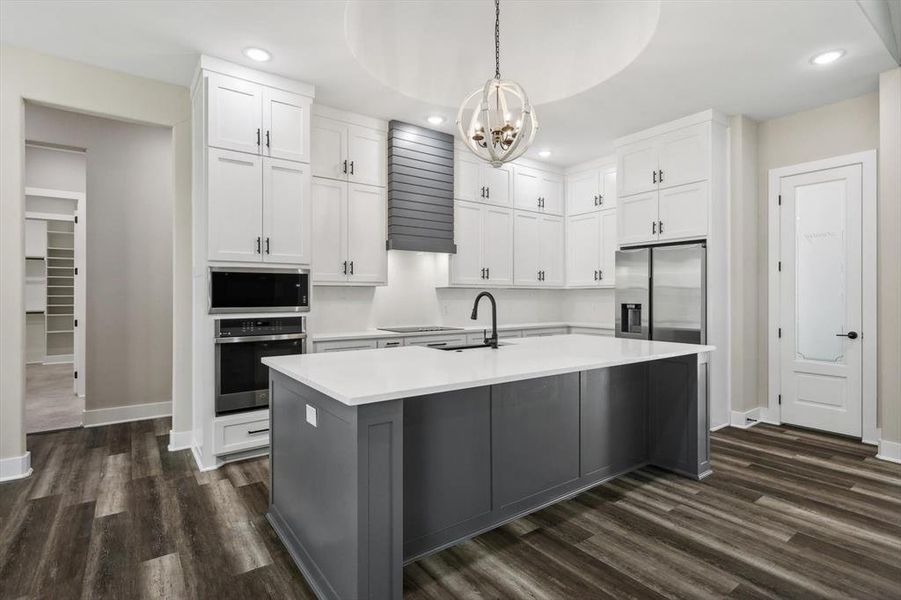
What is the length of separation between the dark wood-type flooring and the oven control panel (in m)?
0.97

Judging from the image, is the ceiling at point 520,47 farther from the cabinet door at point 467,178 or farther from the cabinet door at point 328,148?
the cabinet door at point 467,178

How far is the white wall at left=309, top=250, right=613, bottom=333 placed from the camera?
15.0 feet

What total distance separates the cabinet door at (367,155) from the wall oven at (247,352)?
1550 mm

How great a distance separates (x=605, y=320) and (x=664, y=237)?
5.33 ft

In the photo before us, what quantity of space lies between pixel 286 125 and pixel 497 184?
8.26 feet

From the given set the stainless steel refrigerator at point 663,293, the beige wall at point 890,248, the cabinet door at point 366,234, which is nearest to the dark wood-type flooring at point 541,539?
the beige wall at point 890,248

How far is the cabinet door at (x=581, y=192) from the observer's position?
5.73 meters

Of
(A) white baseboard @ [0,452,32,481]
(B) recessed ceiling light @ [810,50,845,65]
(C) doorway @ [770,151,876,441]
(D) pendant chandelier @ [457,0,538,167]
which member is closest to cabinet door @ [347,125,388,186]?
(D) pendant chandelier @ [457,0,538,167]

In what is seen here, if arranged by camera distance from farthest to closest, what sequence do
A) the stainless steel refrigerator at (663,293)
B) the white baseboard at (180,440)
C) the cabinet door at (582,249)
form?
the cabinet door at (582,249), the stainless steel refrigerator at (663,293), the white baseboard at (180,440)

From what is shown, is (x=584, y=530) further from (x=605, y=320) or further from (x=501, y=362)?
(x=605, y=320)

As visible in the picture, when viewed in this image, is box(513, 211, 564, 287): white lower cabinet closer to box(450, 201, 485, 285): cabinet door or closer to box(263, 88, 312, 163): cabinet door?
box(450, 201, 485, 285): cabinet door

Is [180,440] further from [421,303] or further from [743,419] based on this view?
[743,419]

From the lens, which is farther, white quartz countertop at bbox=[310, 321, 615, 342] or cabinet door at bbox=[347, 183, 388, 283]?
cabinet door at bbox=[347, 183, 388, 283]

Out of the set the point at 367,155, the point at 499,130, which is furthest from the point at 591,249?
the point at 499,130
